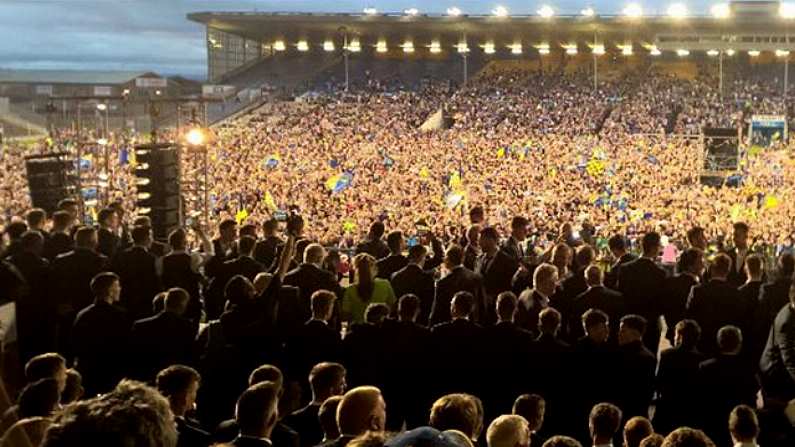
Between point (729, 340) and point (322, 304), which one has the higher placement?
point (322, 304)

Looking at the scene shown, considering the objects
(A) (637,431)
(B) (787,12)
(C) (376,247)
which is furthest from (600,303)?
(B) (787,12)

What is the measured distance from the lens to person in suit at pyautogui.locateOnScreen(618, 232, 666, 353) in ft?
25.3

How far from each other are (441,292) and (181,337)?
222 cm

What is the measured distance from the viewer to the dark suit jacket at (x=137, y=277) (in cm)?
789

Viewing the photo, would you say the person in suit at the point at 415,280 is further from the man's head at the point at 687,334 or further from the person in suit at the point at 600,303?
the man's head at the point at 687,334

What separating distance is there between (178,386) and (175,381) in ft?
0.09

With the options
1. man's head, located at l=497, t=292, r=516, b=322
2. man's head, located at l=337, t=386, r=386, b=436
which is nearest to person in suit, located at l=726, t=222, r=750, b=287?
man's head, located at l=497, t=292, r=516, b=322

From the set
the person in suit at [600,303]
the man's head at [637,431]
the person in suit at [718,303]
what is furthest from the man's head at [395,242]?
the man's head at [637,431]

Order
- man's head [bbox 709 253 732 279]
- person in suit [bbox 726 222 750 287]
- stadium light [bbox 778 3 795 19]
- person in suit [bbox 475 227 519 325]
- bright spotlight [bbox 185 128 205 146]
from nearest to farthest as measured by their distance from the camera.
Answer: man's head [bbox 709 253 732 279]
person in suit [bbox 726 222 750 287]
person in suit [bbox 475 227 519 325]
bright spotlight [bbox 185 128 205 146]
stadium light [bbox 778 3 795 19]

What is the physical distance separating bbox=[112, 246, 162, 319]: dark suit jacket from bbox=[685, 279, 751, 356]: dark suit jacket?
429cm

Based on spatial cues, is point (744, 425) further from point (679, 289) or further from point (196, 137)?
point (196, 137)

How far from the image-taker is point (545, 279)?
22.7 ft

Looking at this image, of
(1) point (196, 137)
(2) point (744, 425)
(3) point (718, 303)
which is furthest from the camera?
(1) point (196, 137)

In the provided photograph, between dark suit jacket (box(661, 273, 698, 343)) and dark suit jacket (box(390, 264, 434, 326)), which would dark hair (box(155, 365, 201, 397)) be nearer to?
dark suit jacket (box(390, 264, 434, 326))
